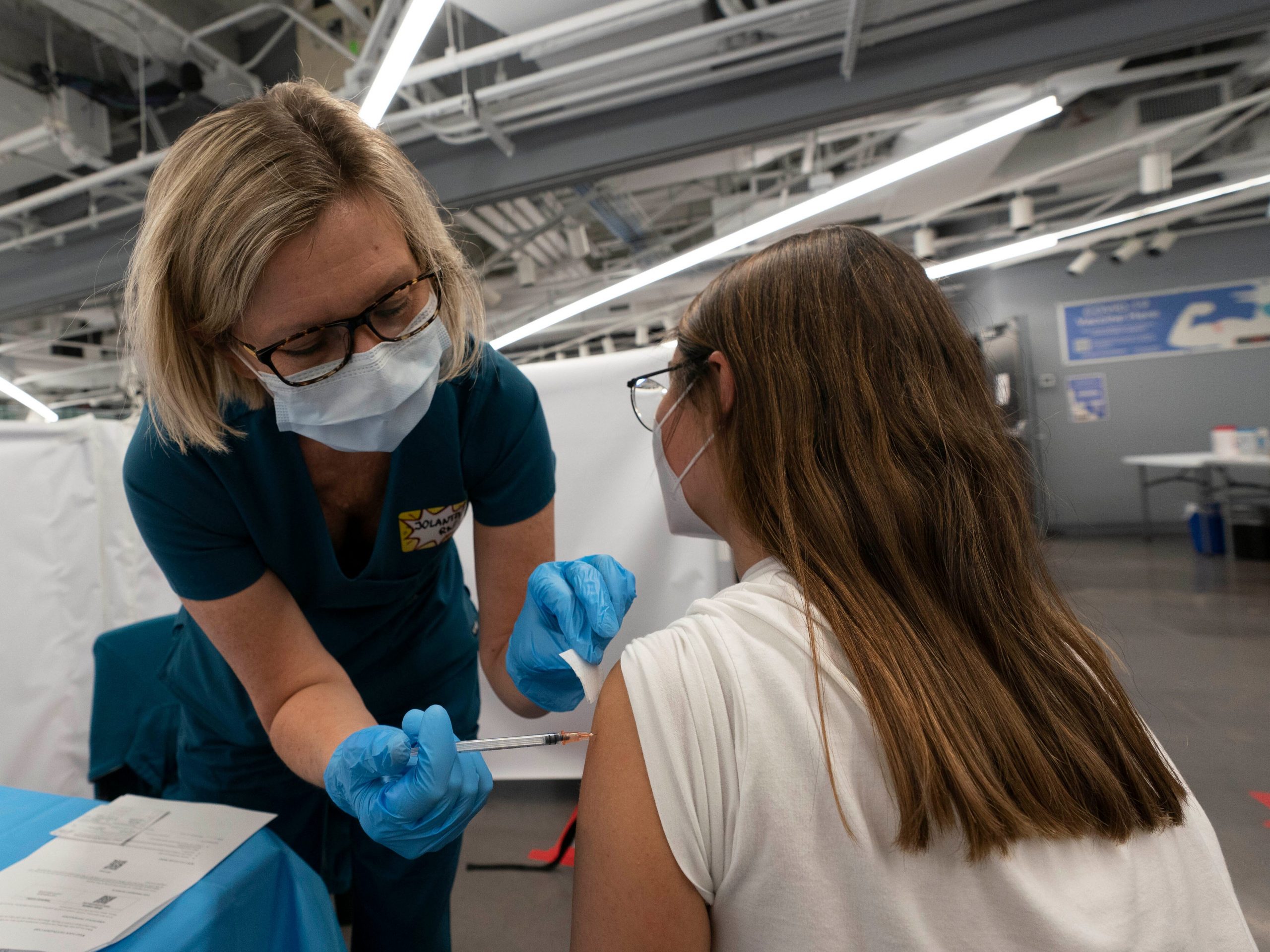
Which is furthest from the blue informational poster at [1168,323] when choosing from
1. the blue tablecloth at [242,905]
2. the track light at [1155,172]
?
the blue tablecloth at [242,905]

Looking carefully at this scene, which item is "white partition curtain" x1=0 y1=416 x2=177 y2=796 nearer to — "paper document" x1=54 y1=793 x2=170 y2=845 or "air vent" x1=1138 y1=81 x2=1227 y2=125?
"paper document" x1=54 y1=793 x2=170 y2=845

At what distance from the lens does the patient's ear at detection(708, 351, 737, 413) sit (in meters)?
0.81

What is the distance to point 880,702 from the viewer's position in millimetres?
584

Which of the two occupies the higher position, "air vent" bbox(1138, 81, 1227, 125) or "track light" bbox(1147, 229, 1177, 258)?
"air vent" bbox(1138, 81, 1227, 125)

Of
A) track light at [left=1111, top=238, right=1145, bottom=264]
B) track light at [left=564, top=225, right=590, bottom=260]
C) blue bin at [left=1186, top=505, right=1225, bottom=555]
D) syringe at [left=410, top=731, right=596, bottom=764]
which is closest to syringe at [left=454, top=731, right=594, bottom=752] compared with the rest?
syringe at [left=410, top=731, right=596, bottom=764]

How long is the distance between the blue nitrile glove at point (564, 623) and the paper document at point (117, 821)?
0.49 m

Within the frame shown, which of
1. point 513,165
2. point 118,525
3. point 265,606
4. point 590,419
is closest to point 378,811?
point 265,606

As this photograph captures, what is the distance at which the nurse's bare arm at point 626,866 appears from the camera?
0.59 m

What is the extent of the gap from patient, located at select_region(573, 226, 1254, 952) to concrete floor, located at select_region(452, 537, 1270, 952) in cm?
25

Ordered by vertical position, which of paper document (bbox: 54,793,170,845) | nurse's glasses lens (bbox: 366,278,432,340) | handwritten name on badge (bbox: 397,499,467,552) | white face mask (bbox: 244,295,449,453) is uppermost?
nurse's glasses lens (bbox: 366,278,432,340)

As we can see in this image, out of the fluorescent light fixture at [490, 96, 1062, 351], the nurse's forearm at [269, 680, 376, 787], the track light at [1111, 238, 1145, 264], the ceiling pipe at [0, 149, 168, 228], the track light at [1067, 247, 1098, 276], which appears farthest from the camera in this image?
the track light at [1067, 247, 1098, 276]

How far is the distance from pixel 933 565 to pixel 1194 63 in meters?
3.79

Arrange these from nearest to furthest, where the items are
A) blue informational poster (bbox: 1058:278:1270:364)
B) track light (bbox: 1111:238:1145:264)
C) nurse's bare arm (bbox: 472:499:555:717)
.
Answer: nurse's bare arm (bbox: 472:499:555:717)
track light (bbox: 1111:238:1145:264)
blue informational poster (bbox: 1058:278:1270:364)

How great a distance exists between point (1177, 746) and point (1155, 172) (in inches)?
127
